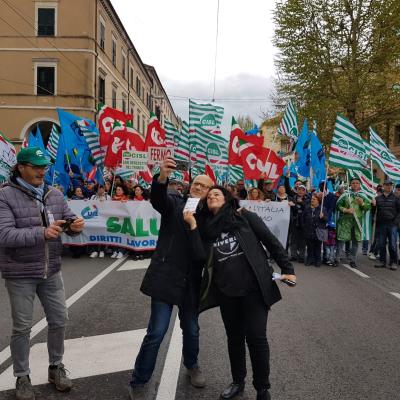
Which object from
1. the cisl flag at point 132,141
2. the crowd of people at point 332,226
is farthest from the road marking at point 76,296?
the cisl flag at point 132,141

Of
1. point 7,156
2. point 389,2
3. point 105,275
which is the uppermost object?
point 389,2

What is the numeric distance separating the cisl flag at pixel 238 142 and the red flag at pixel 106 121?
3.06m

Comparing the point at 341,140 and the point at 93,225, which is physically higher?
the point at 341,140

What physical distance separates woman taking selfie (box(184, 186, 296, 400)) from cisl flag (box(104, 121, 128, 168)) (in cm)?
886

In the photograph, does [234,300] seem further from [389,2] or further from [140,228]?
[389,2]

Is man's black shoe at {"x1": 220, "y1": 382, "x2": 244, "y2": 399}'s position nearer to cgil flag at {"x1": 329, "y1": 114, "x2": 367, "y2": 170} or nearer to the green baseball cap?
the green baseball cap

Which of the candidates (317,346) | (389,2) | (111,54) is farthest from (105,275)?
(111,54)

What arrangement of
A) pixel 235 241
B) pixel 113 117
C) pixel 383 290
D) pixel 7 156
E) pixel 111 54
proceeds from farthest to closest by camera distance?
1. pixel 111 54
2. pixel 113 117
3. pixel 7 156
4. pixel 383 290
5. pixel 235 241

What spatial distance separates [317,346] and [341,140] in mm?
6357

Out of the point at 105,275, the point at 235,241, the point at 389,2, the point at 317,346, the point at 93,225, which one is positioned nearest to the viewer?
the point at 235,241

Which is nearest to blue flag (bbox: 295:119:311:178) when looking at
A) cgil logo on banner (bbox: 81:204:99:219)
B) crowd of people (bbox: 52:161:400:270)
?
crowd of people (bbox: 52:161:400:270)

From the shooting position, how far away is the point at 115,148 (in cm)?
1198

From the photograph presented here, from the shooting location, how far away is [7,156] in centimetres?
992

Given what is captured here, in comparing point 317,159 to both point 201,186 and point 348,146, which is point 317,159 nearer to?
point 348,146
